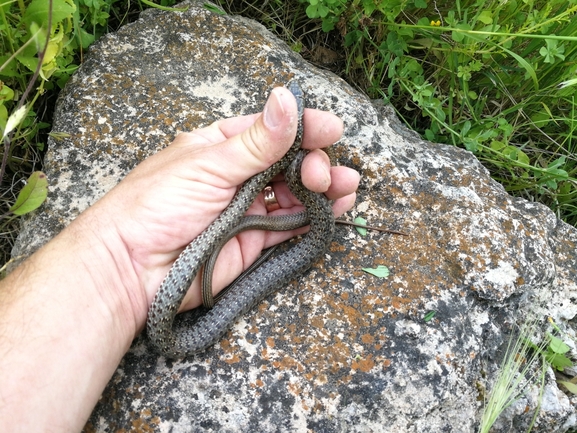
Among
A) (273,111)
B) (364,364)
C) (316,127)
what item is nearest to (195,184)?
(273,111)

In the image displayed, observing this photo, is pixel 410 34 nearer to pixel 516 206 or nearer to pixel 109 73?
pixel 516 206

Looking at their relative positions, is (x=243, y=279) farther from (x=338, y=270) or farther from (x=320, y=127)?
(x=320, y=127)

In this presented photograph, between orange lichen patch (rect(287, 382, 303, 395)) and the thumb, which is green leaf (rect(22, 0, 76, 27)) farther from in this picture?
orange lichen patch (rect(287, 382, 303, 395))

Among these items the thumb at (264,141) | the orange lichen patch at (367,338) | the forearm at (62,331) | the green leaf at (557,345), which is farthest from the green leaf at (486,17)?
the forearm at (62,331)

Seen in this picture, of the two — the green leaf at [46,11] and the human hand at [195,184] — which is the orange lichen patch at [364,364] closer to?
the human hand at [195,184]

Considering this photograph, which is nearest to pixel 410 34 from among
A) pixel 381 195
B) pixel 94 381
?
pixel 381 195

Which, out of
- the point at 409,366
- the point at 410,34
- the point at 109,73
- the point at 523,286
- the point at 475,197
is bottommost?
the point at 409,366

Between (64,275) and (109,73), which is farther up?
(109,73)
